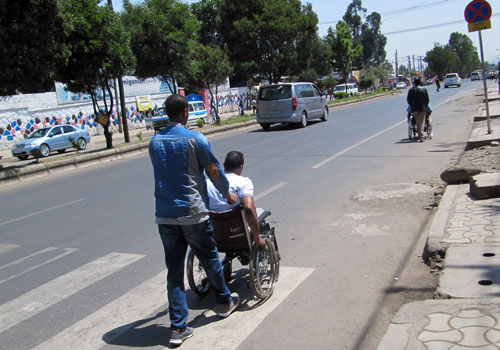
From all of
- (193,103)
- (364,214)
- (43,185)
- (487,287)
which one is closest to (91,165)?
(43,185)

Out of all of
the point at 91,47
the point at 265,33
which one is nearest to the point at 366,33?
the point at 265,33

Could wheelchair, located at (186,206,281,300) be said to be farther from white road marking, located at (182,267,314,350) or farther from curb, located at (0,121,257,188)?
curb, located at (0,121,257,188)

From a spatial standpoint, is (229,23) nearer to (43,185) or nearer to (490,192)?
(43,185)

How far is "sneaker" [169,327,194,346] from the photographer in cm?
358

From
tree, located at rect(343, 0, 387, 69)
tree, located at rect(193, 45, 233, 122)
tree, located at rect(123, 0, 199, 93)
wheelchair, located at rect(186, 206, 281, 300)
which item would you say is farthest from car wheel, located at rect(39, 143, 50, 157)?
tree, located at rect(343, 0, 387, 69)

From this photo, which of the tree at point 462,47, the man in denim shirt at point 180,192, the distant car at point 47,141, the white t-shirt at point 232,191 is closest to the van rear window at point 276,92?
the distant car at point 47,141

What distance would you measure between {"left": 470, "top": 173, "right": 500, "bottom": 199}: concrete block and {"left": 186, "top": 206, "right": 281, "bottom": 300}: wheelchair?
354 centimetres

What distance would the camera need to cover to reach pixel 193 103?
3173 cm

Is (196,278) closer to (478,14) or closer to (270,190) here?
(270,190)

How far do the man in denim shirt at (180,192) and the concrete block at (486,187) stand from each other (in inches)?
170

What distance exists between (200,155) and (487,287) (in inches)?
96.7

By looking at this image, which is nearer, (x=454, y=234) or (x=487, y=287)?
(x=487, y=287)

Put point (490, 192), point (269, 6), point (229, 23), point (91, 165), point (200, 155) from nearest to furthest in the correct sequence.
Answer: point (200, 155) < point (490, 192) < point (91, 165) < point (269, 6) < point (229, 23)

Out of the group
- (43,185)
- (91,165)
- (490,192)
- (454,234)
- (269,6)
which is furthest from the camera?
(269,6)
